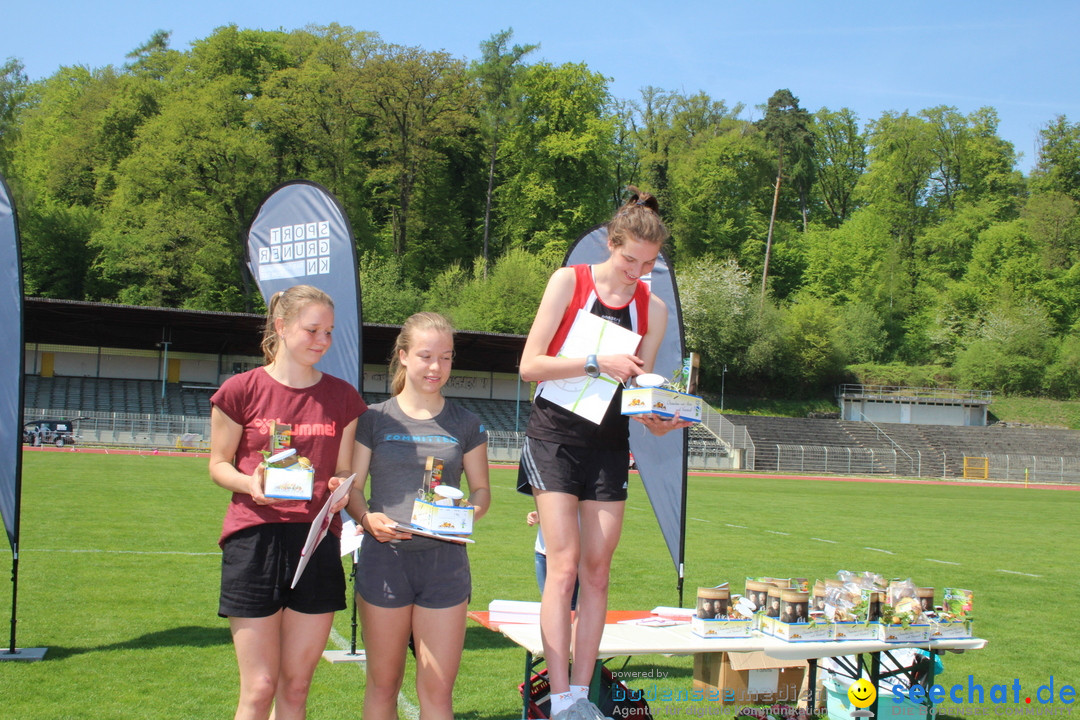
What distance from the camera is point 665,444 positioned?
6.30m

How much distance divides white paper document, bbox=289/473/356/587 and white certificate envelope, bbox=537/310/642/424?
880 millimetres

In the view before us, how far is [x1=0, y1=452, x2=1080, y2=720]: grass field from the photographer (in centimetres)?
526

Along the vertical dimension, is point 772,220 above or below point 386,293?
above

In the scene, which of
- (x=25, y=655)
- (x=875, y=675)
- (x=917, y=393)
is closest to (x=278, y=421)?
(x=875, y=675)

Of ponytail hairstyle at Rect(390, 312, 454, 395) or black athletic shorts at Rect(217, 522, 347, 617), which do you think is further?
ponytail hairstyle at Rect(390, 312, 454, 395)

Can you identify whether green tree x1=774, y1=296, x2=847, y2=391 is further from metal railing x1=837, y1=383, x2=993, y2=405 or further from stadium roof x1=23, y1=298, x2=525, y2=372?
stadium roof x1=23, y1=298, x2=525, y2=372

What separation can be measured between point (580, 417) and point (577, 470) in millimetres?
209

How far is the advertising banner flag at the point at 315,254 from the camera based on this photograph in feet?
18.4

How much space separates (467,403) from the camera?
40969 millimetres

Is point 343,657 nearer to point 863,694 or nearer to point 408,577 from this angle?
point 408,577

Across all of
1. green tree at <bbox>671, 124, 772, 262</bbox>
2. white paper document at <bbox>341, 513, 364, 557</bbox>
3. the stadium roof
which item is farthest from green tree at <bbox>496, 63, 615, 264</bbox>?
white paper document at <bbox>341, 513, 364, 557</bbox>

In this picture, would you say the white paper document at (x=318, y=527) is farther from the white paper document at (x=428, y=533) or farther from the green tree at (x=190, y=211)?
the green tree at (x=190, y=211)

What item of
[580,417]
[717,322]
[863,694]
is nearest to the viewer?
[580,417]

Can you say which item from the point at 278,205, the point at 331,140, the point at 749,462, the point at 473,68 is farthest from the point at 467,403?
the point at 278,205
